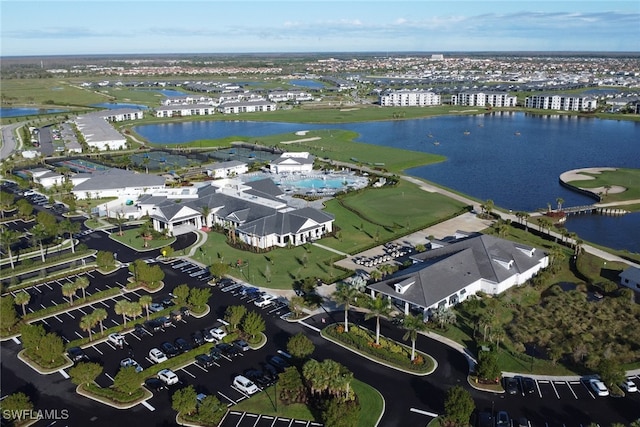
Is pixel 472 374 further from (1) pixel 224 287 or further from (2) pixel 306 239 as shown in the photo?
(2) pixel 306 239

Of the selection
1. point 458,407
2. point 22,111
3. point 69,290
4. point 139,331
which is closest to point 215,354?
point 139,331

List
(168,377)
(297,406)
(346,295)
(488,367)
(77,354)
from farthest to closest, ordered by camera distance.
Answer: (346,295) < (77,354) < (168,377) < (488,367) < (297,406)

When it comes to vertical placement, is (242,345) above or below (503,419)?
below

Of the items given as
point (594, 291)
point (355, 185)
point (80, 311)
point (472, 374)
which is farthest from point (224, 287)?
point (355, 185)

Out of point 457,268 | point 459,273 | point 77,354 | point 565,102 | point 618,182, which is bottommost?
point 77,354

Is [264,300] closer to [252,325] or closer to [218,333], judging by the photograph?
[218,333]

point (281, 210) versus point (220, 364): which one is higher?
point (281, 210)

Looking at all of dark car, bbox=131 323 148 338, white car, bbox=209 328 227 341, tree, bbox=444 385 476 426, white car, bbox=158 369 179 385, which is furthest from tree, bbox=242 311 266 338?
tree, bbox=444 385 476 426

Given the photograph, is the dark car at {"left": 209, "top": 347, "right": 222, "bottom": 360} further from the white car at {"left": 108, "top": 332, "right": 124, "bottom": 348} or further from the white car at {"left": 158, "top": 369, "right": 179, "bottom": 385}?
the white car at {"left": 108, "top": 332, "right": 124, "bottom": 348}
